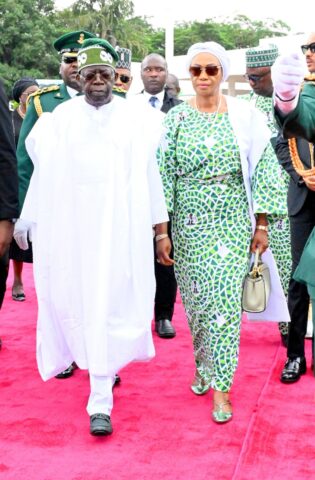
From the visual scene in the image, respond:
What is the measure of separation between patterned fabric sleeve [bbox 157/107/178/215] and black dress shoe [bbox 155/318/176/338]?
187 cm

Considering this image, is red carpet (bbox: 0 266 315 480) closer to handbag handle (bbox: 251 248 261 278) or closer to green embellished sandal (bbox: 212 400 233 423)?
green embellished sandal (bbox: 212 400 233 423)

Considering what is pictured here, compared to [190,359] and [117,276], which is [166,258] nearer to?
[117,276]

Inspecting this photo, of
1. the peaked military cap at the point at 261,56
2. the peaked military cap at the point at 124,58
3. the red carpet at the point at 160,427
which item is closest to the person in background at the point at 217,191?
the red carpet at the point at 160,427

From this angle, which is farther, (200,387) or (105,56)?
(200,387)

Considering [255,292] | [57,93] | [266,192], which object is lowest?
[255,292]

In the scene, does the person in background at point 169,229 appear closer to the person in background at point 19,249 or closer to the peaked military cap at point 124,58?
the peaked military cap at point 124,58

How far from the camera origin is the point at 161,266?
6211 mm

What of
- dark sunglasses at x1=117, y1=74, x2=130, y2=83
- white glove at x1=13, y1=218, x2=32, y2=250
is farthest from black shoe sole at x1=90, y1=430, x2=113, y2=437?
dark sunglasses at x1=117, y1=74, x2=130, y2=83

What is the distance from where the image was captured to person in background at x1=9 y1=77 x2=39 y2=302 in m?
6.80

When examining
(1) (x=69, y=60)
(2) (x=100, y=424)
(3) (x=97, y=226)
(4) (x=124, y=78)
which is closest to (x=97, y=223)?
(3) (x=97, y=226)

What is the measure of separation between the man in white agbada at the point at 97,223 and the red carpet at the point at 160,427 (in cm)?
24

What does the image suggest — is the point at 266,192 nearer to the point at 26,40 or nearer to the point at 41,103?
the point at 41,103

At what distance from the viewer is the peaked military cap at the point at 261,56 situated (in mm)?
5531

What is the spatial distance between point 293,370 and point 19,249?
3.00 metres
